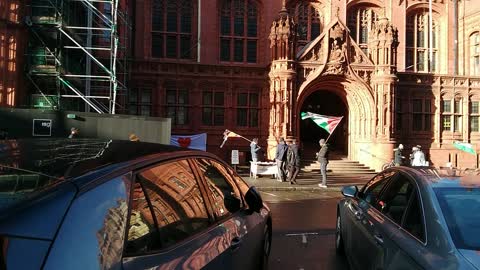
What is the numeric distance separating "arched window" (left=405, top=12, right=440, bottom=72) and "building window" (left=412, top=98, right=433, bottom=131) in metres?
3.12

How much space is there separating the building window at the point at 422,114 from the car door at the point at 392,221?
23.3 m

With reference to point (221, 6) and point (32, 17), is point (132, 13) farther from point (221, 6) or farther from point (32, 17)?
point (32, 17)

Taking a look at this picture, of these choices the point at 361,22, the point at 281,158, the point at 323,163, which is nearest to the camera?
the point at 323,163

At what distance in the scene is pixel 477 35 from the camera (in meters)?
28.7

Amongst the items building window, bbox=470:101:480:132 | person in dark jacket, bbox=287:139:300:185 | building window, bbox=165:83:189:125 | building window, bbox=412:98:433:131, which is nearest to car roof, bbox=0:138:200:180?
person in dark jacket, bbox=287:139:300:185

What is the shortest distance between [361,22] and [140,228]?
2804 centimetres

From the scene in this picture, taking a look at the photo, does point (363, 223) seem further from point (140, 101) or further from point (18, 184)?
point (140, 101)

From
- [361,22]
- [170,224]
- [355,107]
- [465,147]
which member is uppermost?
[361,22]

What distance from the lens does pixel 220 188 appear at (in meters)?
3.83

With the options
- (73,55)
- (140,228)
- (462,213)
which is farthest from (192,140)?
(140,228)

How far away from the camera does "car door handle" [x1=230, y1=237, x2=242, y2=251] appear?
3.42 meters

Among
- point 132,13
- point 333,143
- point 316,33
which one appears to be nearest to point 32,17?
point 132,13

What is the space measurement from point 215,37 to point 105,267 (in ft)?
81.9

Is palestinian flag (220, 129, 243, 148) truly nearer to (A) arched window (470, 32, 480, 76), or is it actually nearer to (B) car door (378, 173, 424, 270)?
(A) arched window (470, 32, 480, 76)
